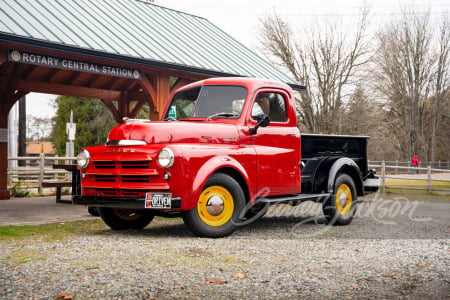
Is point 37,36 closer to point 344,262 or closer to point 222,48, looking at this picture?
point 222,48

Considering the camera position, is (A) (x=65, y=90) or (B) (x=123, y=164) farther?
(A) (x=65, y=90)

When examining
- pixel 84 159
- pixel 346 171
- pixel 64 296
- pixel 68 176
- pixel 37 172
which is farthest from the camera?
pixel 68 176

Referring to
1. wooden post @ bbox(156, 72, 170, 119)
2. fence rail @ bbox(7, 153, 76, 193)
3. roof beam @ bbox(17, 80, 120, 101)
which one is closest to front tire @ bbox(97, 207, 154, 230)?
fence rail @ bbox(7, 153, 76, 193)

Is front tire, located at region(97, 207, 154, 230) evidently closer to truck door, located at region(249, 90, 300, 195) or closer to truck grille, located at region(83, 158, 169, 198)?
truck grille, located at region(83, 158, 169, 198)

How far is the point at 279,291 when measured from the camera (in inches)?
169

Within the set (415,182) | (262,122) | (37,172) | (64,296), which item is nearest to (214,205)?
(262,122)

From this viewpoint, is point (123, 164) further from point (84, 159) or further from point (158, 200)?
point (84, 159)

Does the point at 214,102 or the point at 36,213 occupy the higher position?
the point at 214,102

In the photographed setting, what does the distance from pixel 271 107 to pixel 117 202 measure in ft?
9.74

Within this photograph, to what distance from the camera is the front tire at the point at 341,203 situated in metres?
8.81

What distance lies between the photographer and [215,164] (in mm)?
6789

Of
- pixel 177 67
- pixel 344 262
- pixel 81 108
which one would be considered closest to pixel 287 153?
pixel 344 262

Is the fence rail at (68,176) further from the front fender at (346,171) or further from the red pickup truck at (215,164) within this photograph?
the front fender at (346,171)

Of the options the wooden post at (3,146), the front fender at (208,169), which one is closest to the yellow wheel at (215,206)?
A: the front fender at (208,169)
